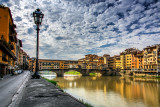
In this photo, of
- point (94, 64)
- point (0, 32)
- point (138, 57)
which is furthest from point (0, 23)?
point (94, 64)

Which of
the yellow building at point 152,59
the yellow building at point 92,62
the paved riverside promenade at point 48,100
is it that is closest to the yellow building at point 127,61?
the yellow building at point 152,59

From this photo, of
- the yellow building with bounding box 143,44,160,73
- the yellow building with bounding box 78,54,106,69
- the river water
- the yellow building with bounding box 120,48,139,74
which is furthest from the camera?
the yellow building with bounding box 78,54,106,69

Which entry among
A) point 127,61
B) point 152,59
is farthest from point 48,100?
point 127,61

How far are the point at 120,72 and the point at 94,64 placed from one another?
30.6m

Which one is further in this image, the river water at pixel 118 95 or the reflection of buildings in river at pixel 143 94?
the reflection of buildings in river at pixel 143 94

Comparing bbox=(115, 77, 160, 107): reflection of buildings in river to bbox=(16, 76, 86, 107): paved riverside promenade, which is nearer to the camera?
bbox=(16, 76, 86, 107): paved riverside promenade

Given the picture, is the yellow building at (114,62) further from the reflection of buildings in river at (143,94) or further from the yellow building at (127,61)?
the reflection of buildings in river at (143,94)

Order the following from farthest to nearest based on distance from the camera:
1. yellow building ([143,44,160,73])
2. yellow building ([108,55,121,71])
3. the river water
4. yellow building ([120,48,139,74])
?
yellow building ([108,55,121,71]) < yellow building ([120,48,139,74]) < yellow building ([143,44,160,73]) < the river water

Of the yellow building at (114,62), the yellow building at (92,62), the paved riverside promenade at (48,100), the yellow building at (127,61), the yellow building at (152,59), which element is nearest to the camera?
the paved riverside promenade at (48,100)

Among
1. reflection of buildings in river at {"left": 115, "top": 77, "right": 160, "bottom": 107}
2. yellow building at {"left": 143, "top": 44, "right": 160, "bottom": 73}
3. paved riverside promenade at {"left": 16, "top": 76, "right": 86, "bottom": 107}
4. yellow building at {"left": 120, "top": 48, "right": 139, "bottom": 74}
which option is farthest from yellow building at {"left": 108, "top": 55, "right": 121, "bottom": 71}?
paved riverside promenade at {"left": 16, "top": 76, "right": 86, "bottom": 107}

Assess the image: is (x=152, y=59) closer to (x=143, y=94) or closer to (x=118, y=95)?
(x=143, y=94)

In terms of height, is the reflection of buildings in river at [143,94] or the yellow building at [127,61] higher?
the yellow building at [127,61]

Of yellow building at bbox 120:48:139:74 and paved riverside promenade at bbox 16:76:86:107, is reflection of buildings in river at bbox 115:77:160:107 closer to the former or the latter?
paved riverside promenade at bbox 16:76:86:107

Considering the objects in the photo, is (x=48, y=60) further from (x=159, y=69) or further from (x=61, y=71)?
(x=159, y=69)
